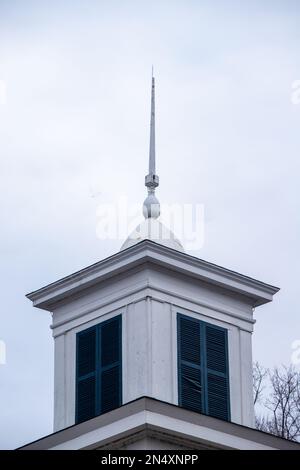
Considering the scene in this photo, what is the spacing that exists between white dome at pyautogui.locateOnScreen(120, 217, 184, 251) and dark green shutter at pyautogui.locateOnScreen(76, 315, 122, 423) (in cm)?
172

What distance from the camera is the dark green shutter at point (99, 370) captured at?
30109mm

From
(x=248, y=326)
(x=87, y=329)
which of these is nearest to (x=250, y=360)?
(x=248, y=326)

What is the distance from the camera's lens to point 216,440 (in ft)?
92.6

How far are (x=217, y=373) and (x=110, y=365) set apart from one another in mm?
2031

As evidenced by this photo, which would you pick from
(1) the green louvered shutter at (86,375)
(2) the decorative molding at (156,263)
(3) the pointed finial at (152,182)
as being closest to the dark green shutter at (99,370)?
(1) the green louvered shutter at (86,375)

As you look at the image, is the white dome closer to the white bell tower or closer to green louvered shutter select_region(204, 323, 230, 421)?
the white bell tower

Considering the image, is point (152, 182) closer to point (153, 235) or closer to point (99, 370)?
point (153, 235)

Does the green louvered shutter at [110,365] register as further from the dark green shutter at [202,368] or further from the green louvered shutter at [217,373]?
the green louvered shutter at [217,373]

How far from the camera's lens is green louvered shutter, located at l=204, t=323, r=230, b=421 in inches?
1195

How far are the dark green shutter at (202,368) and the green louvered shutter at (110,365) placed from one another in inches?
44.1

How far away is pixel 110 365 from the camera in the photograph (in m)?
30.3

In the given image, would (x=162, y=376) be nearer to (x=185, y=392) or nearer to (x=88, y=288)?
(x=185, y=392)

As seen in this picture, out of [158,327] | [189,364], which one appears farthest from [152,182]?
[189,364]
